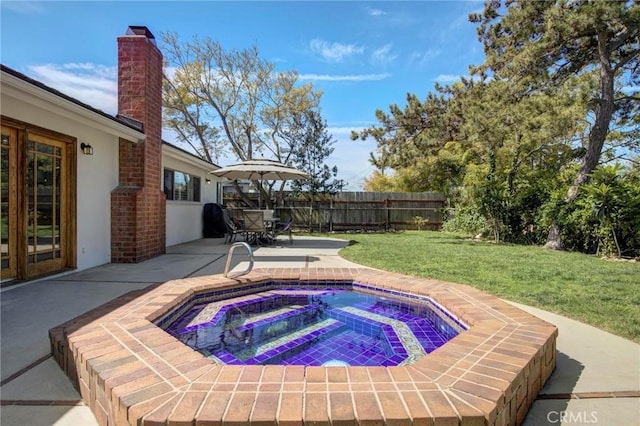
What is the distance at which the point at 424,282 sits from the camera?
4.24 metres

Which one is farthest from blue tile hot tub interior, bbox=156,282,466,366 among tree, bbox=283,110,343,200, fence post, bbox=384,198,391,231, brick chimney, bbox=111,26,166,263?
fence post, bbox=384,198,391,231

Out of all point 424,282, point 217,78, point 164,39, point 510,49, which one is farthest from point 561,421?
point 164,39

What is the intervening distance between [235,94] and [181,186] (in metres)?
9.65

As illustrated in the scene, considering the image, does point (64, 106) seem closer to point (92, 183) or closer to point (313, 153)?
point (92, 183)

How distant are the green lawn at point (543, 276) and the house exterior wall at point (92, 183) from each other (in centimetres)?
502

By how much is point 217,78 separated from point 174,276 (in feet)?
50.2

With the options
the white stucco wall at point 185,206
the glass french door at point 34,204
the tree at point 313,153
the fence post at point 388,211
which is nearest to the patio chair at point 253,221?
the white stucco wall at point 185,206

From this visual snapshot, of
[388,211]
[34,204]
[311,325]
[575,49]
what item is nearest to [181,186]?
[34,204]

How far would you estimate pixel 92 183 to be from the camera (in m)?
6.23

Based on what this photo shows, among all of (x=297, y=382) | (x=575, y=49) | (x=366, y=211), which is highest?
(x=575, y=49)

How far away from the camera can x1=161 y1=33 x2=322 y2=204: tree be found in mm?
17703

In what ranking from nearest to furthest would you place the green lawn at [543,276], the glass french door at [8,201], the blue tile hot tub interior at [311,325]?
1. the blue tile hot tub interior at [311,325]
2. the green lawn at [543,276]
3. the glass french door at [8,201]

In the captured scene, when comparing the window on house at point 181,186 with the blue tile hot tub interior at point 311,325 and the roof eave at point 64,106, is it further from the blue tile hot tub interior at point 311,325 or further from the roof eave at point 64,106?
the blue tile hot tub interior at point 311,325

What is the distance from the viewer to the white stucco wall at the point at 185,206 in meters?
9.58
